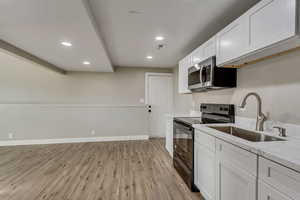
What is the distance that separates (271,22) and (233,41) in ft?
1.57

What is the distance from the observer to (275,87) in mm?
1638

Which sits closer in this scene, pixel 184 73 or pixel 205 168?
pixel 205 168

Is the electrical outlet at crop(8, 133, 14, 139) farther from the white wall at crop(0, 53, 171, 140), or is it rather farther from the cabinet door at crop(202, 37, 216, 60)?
the cabinet door at crop(202, 37, 216, 60)

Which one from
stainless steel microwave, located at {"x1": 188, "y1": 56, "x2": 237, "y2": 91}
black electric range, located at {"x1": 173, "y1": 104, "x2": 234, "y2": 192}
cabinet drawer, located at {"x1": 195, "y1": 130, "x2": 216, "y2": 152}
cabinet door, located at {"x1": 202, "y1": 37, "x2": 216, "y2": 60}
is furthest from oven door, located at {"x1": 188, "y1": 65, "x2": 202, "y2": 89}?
cabinet drawer, located at {"x1": 195, "y1": 130, "x2": 216, "y2": 152}

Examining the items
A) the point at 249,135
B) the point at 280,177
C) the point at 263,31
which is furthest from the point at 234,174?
the point at 263,31

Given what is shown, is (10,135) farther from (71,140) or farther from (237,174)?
(237,174)

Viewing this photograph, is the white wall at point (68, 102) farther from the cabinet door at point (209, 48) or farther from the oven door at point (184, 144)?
the cabinet door at point (209, 48)

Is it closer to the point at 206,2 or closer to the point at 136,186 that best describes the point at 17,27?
the point at 206,2

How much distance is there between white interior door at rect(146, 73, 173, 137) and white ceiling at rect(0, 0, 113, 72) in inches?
93.7

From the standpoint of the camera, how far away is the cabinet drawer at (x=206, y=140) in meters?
1.64

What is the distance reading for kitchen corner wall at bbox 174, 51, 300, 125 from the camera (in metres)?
1.45

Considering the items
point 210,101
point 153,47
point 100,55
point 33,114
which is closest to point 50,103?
point 33,114

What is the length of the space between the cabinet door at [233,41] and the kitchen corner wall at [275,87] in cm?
37

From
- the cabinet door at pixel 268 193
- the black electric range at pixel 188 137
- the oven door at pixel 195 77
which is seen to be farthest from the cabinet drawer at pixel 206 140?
the oven door at pixel 195 77
